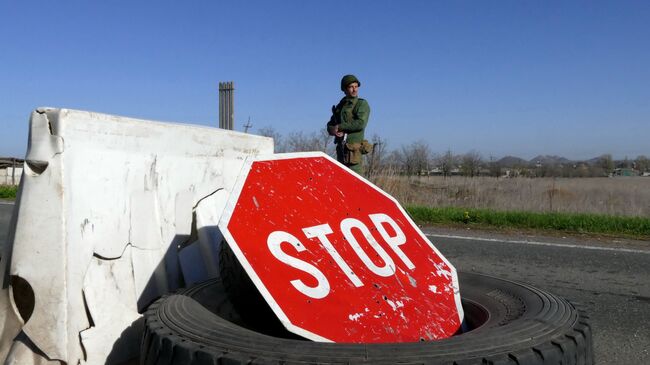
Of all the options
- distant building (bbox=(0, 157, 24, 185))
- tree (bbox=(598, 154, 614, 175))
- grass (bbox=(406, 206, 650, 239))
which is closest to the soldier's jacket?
grass (bbox=(406, 206, 650, 239))

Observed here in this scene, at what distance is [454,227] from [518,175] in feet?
24.6

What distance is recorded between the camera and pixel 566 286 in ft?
15.5

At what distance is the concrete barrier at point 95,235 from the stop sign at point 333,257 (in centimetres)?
63

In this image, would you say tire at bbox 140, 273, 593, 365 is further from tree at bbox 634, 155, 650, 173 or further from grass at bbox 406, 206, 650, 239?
tree at bbox 634, 155, 650, 173

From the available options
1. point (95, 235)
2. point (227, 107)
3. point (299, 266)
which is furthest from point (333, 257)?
point (227, 107)

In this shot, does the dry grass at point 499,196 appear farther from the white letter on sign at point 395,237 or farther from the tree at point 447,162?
the white letter on sign at point 395,237

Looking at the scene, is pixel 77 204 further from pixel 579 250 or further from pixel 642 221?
pixel 642 221

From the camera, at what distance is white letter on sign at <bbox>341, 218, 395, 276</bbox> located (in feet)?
7.22

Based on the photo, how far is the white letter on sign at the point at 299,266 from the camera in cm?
191

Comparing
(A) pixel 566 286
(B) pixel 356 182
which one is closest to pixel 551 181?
(A) pixel 566 286

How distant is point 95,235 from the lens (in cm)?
220

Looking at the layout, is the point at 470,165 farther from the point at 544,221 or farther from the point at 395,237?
the point at 395,237

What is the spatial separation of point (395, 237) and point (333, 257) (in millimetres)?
481

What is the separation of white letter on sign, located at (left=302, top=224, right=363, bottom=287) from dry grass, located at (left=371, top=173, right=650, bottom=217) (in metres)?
9.57
